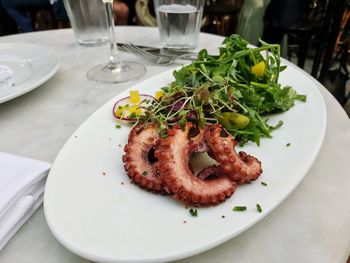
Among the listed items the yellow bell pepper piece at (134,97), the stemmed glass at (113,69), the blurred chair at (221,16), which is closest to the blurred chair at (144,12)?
the blurred chair at (221,16)

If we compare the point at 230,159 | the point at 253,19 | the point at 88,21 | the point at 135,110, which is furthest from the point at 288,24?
the point at 230,159

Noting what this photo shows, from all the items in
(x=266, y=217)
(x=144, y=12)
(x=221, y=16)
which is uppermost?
(x=266, y=217)

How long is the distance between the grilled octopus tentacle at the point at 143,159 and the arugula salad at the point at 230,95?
0.09 ft

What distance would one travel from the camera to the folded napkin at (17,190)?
19.8 inches

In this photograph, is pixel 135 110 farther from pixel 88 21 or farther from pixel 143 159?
pixel 88 21

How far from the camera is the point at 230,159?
1.77 ft

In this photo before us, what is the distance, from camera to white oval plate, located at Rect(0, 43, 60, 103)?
891 millimetres

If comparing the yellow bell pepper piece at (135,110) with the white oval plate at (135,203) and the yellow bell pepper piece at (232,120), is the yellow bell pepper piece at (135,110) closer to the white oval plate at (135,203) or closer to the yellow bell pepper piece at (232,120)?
the white oval plate at (135,203)

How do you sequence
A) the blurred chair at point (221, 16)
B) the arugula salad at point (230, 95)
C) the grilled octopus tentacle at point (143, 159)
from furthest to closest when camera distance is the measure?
the blurred chair at point (221, 16), the arugula salad at point (230, 95), the grilled octopus tentacle at point (143, 159)

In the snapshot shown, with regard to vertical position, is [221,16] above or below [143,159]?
below

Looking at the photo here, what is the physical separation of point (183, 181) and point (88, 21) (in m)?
0.96

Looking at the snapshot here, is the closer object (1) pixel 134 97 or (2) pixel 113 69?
(1) pixel 134 97

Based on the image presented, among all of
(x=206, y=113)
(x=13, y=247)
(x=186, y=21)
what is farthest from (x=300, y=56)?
(x=13, y=247)

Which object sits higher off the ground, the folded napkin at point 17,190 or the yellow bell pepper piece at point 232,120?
the yellow bell pepper piece at point 232,120
